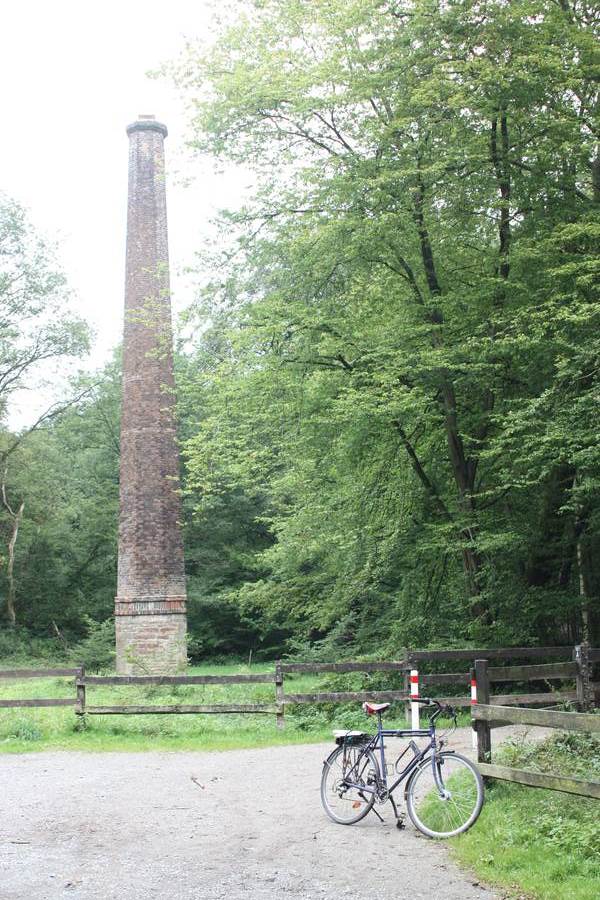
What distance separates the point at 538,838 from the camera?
610cm

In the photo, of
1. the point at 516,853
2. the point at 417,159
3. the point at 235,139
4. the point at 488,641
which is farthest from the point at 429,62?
the point at 516,853

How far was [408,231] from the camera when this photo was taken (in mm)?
14625

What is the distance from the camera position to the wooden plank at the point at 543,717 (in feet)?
20.1

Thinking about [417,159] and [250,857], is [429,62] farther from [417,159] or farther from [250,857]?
[250,857]

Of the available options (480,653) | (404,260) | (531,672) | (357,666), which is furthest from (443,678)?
(404,260)

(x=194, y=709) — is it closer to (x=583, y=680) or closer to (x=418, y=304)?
(x=583, y=680)

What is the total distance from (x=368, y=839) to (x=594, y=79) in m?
11.6

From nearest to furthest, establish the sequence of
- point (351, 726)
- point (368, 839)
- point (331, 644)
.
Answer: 1. point (368, 839)
2. point (351, 726)
3. point (331, 644)

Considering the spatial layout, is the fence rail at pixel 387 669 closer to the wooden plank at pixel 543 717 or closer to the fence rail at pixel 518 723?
the fence rail at pixel 518 723

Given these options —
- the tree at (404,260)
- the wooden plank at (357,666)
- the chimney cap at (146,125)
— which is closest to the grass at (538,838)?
the wooden plank at (357,666)

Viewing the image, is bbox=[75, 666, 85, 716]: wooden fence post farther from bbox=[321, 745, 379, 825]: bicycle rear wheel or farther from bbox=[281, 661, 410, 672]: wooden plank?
bbox=[321, 745, 379, 825]: bicycle rear wheel

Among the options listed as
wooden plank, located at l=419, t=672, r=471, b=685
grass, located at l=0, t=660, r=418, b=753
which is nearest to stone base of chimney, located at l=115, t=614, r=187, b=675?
grass, located at l=0, t=660, r=418, b=753

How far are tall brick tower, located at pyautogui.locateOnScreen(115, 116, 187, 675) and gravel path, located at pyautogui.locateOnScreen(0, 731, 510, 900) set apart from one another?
14.1m

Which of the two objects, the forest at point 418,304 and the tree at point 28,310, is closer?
the forest at point 418,304
